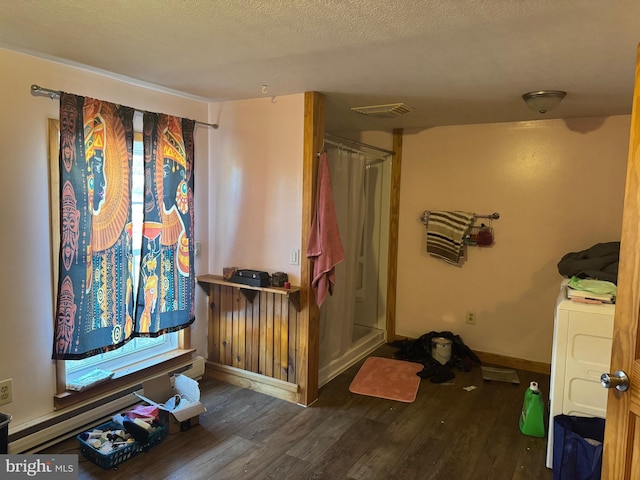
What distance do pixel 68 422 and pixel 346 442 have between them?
162 centimetres

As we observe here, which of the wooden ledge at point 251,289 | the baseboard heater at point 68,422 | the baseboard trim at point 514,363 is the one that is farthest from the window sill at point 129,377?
the baseboard trim at point 514,363

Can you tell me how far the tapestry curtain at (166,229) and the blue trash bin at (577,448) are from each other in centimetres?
240

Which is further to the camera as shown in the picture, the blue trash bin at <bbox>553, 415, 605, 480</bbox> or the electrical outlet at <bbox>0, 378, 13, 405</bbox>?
the electrical outlet at <bbox>0, 378, 13, 405</bbox>

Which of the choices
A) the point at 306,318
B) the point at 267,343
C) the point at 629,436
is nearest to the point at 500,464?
the point at 629,436

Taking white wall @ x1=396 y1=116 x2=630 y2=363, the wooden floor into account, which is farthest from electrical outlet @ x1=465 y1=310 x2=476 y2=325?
the wooden floor

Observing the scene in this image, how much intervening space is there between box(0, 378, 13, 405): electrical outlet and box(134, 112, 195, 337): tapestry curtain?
2.34ft

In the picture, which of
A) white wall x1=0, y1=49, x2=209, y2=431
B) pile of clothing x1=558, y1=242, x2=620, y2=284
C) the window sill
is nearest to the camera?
white wall x1=0, y1=49, x2=209, y2=431

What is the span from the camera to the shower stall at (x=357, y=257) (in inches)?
140

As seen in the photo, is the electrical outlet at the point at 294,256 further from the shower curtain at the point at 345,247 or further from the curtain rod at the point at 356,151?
the curtain rod at the point at 356,151

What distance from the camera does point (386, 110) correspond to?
129 inches

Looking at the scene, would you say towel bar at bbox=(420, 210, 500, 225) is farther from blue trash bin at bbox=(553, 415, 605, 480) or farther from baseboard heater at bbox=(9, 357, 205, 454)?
baseboard heater at bbox=(9, 357, 205, 454)

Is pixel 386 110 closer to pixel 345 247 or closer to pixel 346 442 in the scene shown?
pixel 345 247

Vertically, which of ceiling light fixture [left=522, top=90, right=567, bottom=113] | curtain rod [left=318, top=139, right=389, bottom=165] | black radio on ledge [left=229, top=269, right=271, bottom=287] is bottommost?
black radio on ledge [left=229, top=269, right=271, bottom=287]

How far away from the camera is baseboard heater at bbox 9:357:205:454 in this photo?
2.36 m
